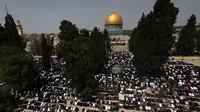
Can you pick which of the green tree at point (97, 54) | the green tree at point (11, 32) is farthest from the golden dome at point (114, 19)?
the green tree at point (11, 32)

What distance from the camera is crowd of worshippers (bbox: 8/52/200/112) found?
1900cm

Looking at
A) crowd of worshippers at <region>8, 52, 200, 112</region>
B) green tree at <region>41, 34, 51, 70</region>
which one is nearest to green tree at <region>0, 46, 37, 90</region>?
crowd of worshippers at <region>8, 52, 200, 112</region>

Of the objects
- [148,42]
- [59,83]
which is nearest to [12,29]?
[59,83]

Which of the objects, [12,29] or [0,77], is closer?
[0,77]

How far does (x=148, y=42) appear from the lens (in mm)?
28797

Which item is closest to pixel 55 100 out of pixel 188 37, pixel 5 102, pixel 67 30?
pixel 5 102

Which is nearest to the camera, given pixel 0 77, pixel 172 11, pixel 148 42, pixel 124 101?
pixel 124 101

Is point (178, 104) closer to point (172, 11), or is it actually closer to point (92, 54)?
point (92, 54)

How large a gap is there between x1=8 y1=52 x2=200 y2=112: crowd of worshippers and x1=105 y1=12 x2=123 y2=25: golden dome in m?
46.2

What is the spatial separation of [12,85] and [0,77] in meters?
2.39

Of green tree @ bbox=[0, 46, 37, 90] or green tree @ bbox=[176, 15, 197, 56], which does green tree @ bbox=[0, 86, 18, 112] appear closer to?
green tree @ bbox=[0, 46, 37, 90]

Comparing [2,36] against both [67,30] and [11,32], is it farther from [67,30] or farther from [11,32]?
[67,30]

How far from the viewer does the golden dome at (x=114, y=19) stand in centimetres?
7188

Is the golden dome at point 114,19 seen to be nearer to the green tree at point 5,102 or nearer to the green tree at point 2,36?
the green tree at point 2,36
